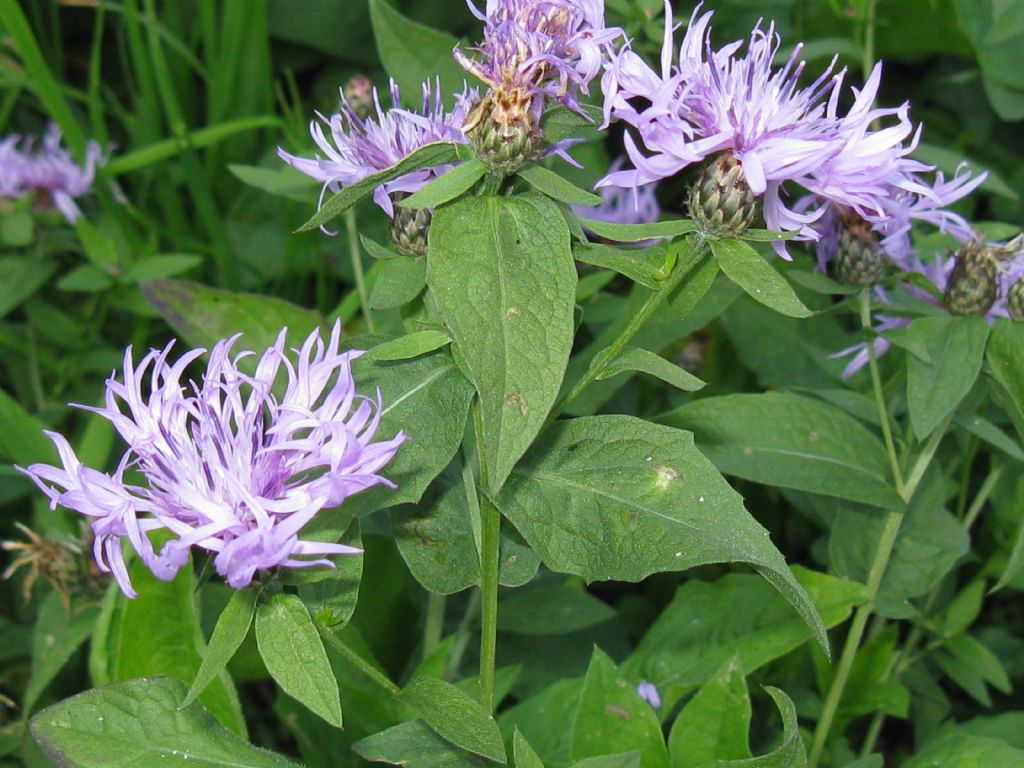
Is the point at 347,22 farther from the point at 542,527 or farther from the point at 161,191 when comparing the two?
the point at 542,527

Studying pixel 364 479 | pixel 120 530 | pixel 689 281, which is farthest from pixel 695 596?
pixel 120 530

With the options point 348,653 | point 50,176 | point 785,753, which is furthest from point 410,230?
point 50,176

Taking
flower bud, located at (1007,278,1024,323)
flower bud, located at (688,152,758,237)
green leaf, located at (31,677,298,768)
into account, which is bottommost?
green leaf, located at (31,677,298,768)

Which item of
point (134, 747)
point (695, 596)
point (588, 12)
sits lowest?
point (695, 596)

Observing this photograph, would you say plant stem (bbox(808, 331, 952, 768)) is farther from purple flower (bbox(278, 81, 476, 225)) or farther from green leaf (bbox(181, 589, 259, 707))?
green leaf (bbox(181, 589, 259, 707))

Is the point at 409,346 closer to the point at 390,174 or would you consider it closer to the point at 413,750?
the point at 390,174

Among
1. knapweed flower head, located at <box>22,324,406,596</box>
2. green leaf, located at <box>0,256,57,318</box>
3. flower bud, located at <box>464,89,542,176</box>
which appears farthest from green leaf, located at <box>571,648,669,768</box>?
green leaf, located at <box>0,256,57,318</box>

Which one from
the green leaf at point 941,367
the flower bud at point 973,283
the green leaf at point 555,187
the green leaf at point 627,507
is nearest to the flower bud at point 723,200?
the green leaf at point 555,187
